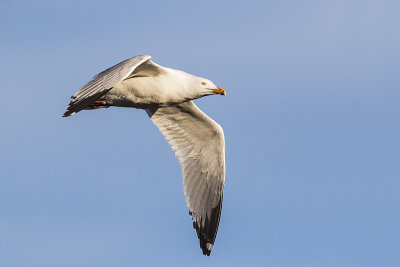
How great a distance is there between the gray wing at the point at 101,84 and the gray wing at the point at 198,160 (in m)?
2.87

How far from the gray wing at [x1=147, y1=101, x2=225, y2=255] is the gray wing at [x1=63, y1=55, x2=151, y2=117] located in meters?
2.87

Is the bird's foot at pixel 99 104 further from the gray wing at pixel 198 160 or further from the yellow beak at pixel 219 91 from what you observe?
the yellow beak at pixel 219 91

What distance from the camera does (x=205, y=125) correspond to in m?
17.0

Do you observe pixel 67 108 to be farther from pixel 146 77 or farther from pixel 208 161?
pixel 208 161

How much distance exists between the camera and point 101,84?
13.7 metres

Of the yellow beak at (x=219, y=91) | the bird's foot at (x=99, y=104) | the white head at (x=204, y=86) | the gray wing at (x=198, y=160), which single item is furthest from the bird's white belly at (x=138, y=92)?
the gray wing at (x=198, y=160)

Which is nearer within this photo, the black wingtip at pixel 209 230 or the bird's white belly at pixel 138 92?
the bird's white belly at pixel 138 92

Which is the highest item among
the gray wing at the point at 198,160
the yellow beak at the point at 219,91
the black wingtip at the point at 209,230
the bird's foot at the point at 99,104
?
the yellow beak at the point at 219,91

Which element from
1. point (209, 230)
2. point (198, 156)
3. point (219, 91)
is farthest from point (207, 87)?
point (209, 230)

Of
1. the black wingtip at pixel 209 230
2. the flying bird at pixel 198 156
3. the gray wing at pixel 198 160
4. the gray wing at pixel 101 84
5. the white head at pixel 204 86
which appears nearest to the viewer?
the gray wing at pixel 101 84

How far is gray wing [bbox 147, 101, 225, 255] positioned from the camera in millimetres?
17047

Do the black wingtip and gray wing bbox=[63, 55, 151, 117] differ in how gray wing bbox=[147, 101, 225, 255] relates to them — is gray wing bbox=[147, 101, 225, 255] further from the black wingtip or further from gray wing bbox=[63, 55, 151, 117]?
gray wing bbox=[63, 55, 151, 117]

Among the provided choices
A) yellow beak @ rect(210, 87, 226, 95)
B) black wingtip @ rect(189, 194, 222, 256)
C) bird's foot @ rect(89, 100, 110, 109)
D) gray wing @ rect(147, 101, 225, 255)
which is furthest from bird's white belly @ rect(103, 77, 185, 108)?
black wingtip @ rect(189, 194, 222, 256)

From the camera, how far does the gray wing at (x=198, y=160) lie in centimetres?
1705
